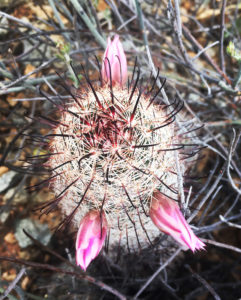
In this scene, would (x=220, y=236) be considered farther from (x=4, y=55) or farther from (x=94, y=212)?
(x=4, y=55)

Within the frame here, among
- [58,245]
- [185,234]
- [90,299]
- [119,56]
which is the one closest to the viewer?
[185,234]

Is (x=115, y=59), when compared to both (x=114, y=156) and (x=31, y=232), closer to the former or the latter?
(x=114, y=156)

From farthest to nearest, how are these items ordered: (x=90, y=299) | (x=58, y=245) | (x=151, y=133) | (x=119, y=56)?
(x=58, y=245) → (x=90, y=299) → (x=119, y=56) → (x=151, y=133)

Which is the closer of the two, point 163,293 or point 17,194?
→ point 163,293

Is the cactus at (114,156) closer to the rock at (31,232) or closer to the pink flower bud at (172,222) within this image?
the pink flower bud at (172,222)

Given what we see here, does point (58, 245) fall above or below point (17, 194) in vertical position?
below

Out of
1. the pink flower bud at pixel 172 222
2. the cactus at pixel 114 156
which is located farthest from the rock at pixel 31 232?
the pink flower bud at pixel 172 222

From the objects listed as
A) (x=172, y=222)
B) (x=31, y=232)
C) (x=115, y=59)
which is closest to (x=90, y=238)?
(x=172, y=222)

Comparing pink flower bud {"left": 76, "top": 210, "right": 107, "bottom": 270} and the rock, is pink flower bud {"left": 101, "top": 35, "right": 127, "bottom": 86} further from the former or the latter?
the rock

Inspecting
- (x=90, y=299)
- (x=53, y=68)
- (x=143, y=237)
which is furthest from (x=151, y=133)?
(x=53, y=68)
